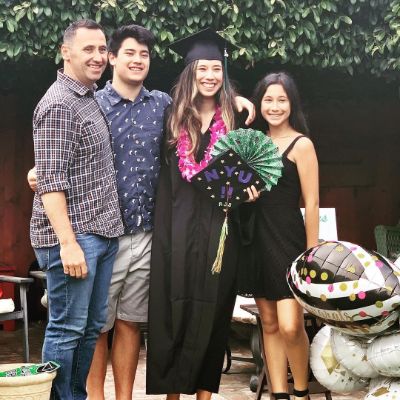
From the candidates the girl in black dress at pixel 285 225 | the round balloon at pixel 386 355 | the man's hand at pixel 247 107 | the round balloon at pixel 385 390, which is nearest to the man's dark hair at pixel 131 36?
the man's hand at pixel 247 107

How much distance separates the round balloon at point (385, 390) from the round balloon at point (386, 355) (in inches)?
2.3

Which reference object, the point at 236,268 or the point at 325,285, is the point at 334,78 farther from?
the point at 325,285

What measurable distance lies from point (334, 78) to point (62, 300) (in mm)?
5617

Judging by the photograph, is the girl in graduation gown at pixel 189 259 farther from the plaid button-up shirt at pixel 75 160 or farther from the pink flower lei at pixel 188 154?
the plaid button-up shirt at pixel 75 160

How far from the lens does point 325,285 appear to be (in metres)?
3.25

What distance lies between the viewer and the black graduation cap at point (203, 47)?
443 cm

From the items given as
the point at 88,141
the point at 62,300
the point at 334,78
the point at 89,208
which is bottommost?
the point at 62,300

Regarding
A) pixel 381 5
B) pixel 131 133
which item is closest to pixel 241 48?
pixel 381 5

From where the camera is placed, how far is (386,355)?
3.22 m

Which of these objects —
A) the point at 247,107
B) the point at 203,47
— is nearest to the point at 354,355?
the point at 247,107

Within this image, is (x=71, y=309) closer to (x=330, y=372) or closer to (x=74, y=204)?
(x=74, y=204)

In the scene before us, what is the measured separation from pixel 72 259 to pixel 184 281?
0.80 metres

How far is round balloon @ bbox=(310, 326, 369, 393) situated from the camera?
3.55m

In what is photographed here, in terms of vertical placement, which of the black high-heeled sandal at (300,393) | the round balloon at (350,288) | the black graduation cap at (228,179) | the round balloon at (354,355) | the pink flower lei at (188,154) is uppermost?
the pink flower lei at (188,154)
